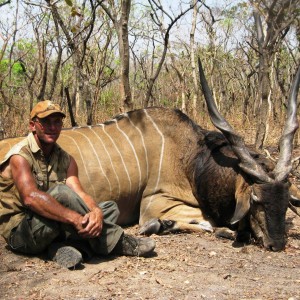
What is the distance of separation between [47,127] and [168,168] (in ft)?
4.42

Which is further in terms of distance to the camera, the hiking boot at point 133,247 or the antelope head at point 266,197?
the antelope head at point 266,197

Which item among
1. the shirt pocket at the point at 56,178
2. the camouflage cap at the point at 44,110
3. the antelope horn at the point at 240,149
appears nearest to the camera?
the camouflage cap at the point at 44,110

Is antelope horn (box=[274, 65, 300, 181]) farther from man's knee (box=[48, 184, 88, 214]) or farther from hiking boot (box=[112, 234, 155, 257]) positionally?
man's knee (box=[48, 184, 88, 214])

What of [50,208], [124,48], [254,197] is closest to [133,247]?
[50,208]

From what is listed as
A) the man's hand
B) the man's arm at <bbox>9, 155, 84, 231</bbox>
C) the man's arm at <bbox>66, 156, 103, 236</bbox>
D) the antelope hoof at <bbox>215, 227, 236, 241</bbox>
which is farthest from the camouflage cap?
the antelope hoof at <bbox>215, 227, 236, 241</bbox>

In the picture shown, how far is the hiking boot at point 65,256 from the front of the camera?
9.18 feet

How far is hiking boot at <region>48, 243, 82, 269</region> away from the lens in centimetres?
280

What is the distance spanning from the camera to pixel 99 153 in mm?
4008

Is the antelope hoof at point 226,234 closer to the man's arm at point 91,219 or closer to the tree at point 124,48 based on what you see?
the man's arm at point 91,219

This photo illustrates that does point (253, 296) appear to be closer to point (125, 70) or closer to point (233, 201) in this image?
point (233, 201)

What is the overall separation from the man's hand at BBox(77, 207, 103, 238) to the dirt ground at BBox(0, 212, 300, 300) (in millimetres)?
196

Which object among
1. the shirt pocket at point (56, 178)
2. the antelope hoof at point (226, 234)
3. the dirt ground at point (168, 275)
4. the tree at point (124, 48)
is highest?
the tree at point (124, 48)

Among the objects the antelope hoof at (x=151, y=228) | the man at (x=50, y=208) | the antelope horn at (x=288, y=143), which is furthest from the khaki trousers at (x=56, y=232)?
the antelope horn at (x=288, y=143)

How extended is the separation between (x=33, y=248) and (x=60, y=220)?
30 centimetres
